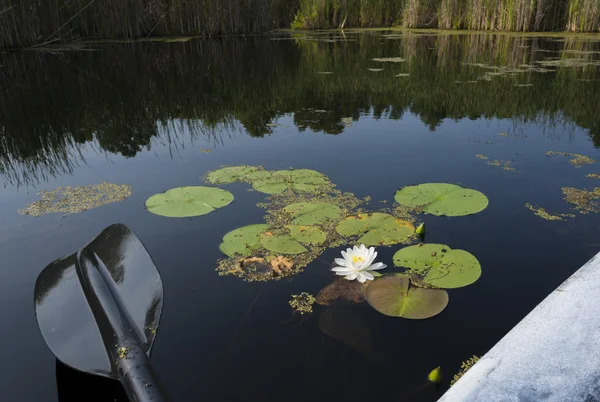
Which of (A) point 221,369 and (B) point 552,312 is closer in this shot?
(B) point 552,312

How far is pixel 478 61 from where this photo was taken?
6.15 m

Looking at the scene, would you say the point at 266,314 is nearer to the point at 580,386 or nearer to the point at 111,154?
the point at 580,386

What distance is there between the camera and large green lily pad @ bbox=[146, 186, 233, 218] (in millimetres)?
2053

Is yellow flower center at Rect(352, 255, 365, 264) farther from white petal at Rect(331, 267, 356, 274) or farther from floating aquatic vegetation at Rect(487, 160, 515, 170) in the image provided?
floating aquatic vegetation at Rect(487, 160, 515, 170)

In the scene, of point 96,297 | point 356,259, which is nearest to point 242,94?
point 356,259

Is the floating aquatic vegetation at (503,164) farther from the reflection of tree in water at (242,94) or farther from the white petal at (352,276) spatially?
the white petal at (352,276)

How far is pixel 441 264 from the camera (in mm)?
1567

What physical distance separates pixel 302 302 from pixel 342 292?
147 millimetres

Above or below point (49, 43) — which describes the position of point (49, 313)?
below

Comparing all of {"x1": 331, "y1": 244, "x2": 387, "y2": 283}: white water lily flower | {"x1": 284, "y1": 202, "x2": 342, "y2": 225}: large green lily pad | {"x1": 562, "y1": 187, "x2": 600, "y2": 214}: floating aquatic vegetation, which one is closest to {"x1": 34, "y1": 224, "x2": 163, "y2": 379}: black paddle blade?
{"x1": 331, "y1": 244, "x2": 387, "y2": 283}: white water lily flower

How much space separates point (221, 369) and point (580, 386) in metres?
0.84

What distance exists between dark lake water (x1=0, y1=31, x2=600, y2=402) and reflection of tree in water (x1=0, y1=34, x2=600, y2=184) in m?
0.03

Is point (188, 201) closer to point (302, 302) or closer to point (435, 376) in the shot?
point (302, 302)

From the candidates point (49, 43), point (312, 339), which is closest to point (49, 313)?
point (312, 339)
